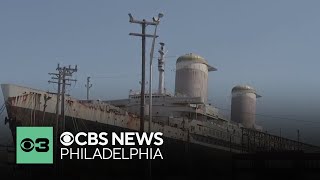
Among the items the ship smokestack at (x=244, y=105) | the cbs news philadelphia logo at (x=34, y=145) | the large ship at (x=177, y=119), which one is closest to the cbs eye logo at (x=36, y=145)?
the cbs news philadelphia logo at (x=34, y=145)

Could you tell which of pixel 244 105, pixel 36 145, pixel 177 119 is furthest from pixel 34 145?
pixel 244 105

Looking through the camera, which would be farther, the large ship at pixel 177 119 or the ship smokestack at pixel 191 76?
the ship smokestack at pixel 191 76

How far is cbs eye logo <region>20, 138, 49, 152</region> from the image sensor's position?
2469cm

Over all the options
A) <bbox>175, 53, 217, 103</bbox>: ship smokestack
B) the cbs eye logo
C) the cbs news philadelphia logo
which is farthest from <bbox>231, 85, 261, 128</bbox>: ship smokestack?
the cbs eye logo

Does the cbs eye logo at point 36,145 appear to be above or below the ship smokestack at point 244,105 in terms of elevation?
below

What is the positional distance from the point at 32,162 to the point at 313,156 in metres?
21.1

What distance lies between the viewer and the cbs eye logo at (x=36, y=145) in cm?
2469

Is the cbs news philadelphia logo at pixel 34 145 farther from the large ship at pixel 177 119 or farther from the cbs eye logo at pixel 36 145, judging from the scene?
the large ship at pixel 177 119

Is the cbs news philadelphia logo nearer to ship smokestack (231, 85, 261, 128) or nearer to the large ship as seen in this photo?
the large ship

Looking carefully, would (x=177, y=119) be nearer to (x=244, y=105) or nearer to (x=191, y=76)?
Answer: (x=191, y=76)

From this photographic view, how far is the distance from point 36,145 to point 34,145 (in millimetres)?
271

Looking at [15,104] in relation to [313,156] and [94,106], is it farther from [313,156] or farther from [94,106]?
[313,156]

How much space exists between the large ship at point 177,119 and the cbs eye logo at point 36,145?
1.84 m

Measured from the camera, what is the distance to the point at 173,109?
4928cm
